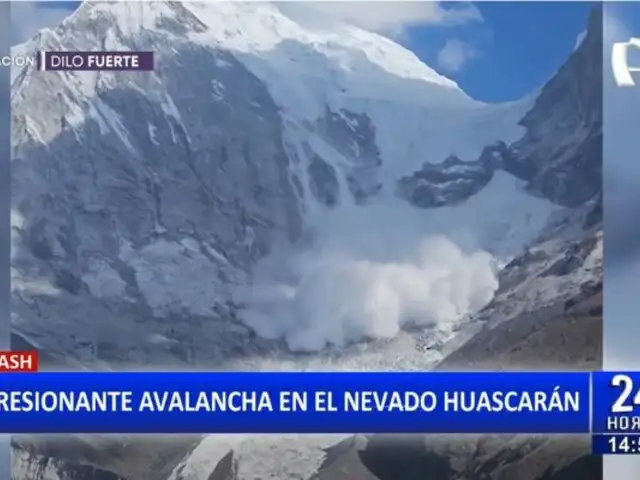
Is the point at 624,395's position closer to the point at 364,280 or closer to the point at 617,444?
the point at 617,444

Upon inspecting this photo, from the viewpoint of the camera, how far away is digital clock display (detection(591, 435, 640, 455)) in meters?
2.88

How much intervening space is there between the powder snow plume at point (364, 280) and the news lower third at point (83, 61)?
2.47ft

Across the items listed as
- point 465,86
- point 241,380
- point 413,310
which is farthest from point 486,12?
point 241,380

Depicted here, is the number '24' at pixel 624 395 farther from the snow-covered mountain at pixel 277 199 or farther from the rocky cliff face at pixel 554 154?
the rocky cliff face at pixel 554 154

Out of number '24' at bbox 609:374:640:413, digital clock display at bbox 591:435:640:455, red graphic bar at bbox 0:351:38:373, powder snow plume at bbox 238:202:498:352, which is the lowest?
digital clock display at bbox 591:435:640:455

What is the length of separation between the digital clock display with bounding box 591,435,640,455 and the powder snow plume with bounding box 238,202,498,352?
59 centimetres

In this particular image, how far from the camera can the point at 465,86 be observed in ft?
9.34

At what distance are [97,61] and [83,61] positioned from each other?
0.15ft

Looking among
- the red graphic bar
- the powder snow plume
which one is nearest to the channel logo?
the powder snow plume

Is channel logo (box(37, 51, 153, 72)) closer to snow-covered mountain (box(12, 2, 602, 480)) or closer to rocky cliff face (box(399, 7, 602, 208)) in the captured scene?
snow-covered mountain (box(12, 2, 602, 480))

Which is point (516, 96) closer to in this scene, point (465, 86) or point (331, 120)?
point (465, 86)

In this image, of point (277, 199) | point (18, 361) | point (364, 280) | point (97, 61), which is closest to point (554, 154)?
point (364, 280)

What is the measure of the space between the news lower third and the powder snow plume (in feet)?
2.47

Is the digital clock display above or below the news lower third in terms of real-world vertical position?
below
